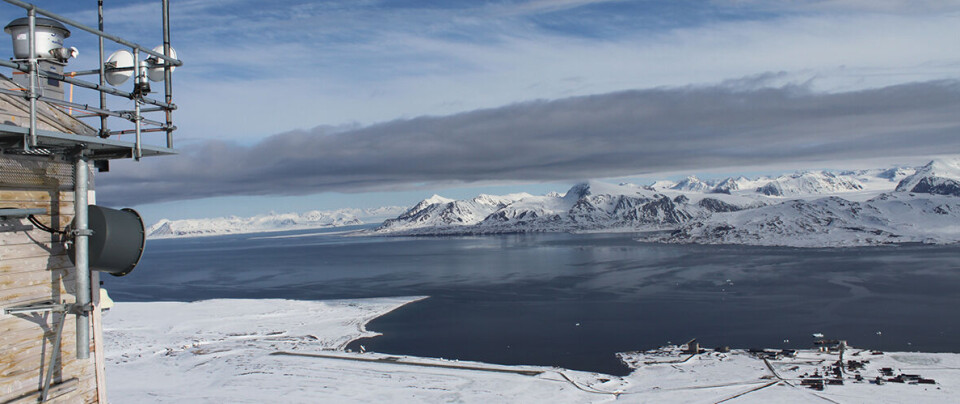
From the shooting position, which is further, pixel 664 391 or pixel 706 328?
pixel 706 328

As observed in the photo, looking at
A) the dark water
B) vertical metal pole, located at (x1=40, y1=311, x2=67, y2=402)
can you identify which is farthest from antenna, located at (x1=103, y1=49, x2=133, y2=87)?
the dark water

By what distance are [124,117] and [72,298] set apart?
2.81 m

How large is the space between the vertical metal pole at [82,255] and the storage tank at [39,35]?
1523mm

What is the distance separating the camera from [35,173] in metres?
8.11

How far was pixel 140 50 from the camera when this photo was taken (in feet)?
28.8

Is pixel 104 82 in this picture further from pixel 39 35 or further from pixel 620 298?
pixel 620 298

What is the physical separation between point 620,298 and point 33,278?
75250mm

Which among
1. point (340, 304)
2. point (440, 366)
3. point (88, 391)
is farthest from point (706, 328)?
point (88, 391)

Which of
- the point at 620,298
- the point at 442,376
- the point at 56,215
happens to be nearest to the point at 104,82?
the point at 56,215

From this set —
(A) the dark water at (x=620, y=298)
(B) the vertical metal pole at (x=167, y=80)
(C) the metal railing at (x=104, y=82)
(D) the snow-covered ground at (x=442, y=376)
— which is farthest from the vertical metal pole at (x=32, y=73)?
(A) the dark water at (x=620, y=298)

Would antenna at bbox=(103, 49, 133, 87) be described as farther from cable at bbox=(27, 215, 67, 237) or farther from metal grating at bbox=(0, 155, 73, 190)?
cable at bbox=(27, 215, 67, 237)

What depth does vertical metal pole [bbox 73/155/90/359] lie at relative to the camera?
814cm

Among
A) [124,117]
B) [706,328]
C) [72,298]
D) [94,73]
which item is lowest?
[706,328]

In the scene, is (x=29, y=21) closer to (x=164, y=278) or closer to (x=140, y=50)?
(x=140, y=50)
